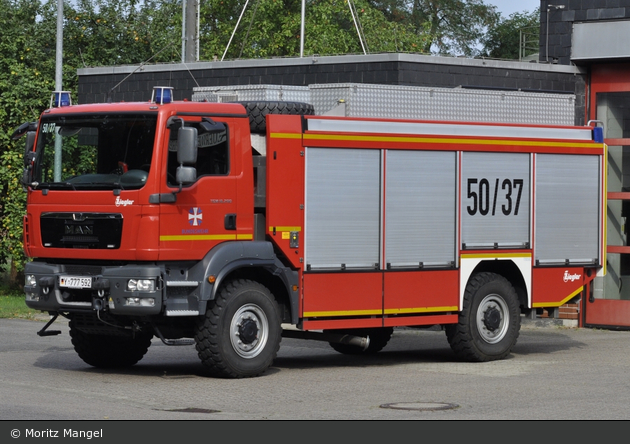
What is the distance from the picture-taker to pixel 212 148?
13.0m

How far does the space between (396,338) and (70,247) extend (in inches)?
280

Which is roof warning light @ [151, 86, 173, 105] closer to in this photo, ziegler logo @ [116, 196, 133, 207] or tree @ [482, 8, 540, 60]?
ziegler logo @ [116, 196, 133, 207]

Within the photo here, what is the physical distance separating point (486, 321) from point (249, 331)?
11.3 ft

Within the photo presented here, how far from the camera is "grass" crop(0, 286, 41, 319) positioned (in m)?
→ 22.1

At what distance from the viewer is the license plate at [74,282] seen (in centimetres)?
1280

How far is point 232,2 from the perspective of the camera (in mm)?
43156

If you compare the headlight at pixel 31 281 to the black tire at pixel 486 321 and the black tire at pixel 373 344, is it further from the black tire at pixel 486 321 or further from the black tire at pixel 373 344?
the black tire at pixel 486 321

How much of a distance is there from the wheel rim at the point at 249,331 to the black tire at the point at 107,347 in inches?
57.6

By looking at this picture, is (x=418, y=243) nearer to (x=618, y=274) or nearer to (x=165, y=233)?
(x=165, y=233)

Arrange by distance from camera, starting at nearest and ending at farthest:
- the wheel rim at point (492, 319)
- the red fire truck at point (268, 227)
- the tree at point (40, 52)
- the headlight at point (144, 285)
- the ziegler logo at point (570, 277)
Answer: the headlight at point (144, 285) < the red fire truck at point (268, 227) < the wheel rim at point (492, 319) < the ziegler logo at point (570, 277) < the tree at point (40, 52)

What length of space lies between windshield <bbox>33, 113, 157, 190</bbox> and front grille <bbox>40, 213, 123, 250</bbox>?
0.32 meters

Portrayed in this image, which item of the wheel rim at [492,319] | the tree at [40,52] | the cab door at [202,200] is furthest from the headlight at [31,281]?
the tree at [40,52]

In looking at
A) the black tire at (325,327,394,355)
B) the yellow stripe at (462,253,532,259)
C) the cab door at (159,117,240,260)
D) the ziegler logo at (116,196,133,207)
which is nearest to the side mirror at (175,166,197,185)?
the cab door at (159,117,240,260)

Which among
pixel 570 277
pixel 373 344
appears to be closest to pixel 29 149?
pixel 373 344
